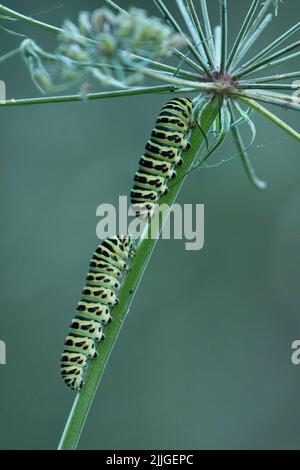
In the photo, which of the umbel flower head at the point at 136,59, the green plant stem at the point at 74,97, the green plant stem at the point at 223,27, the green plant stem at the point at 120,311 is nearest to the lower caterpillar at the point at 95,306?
the green plant stem at the point at 120,311

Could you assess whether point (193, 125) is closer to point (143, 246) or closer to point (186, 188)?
point (143, 246)

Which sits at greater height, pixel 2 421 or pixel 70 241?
pixel 70 241

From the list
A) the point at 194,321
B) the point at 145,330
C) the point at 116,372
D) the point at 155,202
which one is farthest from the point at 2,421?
the point at 155,202

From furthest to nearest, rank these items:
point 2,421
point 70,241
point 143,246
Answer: point 70,241
point 2,421
point 143,246

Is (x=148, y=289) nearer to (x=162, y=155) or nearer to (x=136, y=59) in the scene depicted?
(x=162, y=155)

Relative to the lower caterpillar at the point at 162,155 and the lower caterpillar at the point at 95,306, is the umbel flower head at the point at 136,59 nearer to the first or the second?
the lower caterpillar at the point at 162,155

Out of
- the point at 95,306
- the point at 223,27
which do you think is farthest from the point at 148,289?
the point at 223,27
